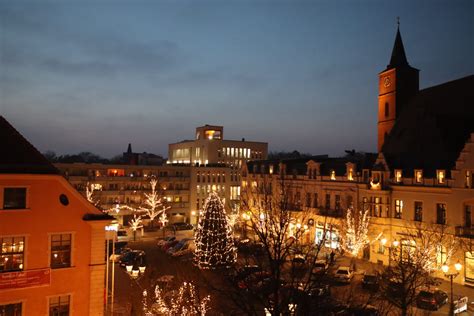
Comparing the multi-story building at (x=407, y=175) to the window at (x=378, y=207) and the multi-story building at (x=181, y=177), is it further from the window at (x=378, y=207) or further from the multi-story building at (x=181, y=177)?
the multi-story building at (x=181, y=177)

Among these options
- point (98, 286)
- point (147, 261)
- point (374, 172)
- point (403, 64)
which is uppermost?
point (403, 64)

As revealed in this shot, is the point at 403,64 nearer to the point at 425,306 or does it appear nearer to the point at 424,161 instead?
the point at 424,161

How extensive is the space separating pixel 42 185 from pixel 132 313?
37.6ft

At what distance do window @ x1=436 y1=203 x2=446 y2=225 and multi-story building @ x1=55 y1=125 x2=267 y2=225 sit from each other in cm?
3409

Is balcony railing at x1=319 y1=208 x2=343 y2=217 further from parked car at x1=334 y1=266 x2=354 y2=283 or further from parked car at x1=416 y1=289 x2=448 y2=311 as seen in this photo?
parked car at x1=416 y1=289 x2=448 y2=311

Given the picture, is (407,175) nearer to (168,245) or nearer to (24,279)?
(168,245)

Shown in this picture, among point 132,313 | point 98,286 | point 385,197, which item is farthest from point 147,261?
point 385,197

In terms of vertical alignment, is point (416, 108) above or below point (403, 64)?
below

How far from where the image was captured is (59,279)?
18234 mm

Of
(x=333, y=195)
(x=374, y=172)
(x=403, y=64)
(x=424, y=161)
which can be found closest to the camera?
(x=424, y=161)

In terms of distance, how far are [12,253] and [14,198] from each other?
8.20 feet

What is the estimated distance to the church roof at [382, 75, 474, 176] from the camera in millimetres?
41000

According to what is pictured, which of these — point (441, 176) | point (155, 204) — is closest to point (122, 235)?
point (155, 204)

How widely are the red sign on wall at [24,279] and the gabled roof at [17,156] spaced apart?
4.61 metres
